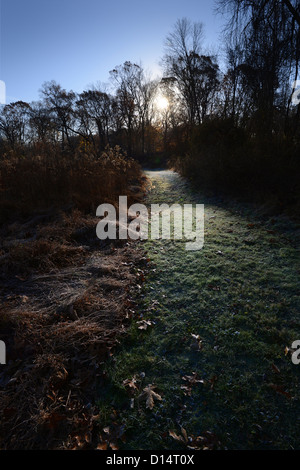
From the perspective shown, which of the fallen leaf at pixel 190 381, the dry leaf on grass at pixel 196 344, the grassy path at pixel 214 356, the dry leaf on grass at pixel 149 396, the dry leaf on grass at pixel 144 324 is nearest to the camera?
the grassy path at pixel 214 356

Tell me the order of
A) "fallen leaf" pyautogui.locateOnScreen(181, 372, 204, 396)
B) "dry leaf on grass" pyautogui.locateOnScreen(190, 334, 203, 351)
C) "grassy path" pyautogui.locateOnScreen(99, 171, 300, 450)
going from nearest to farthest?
1. "grassy path" pyautogui.locateOnScreen(99, 171, 300, 450)
2. "fallen leaf" pyautogui.locateOnScreen(181, 372, 204, 396)
3. "dry leaf on grass" pyautogui.locateOnScreen(190, 334, 203, 351)

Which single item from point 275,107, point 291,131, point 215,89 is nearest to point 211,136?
point 275,107

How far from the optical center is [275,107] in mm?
8586

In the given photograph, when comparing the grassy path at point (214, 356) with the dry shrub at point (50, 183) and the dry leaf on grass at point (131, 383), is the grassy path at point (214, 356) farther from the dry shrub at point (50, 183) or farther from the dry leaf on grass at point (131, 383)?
the dry shrub at point (50, 183)

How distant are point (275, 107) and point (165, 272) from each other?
862 cm

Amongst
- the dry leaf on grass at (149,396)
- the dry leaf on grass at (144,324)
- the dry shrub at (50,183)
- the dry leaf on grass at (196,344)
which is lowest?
the dry leaf on grass at (149,396)

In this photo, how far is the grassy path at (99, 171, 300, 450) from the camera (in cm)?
176

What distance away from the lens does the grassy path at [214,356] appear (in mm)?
1756

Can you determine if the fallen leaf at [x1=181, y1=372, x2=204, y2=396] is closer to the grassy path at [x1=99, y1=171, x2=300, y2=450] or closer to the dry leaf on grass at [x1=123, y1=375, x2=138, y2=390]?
the grassy path at [x1=99, y1=171, x2=300, y2=450]

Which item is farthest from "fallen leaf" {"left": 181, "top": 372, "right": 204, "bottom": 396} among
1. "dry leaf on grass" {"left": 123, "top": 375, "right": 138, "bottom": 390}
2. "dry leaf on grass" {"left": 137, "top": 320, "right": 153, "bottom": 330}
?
"dry leaf on grass" {"left": 137, "top": 320, "right": 153, "bottom": 330}

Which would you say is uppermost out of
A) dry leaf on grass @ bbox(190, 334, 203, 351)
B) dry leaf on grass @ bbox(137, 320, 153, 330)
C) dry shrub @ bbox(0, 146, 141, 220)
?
dry shrub @ bbox(0, 146, 141, 220)

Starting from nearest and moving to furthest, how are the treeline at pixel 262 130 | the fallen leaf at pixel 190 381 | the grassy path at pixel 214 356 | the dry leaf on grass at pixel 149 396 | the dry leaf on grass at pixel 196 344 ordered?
1. the grassy path at pixel 214 356
2. the dry leaf on grass at pixel 149 396
3. the fallen leaf at pixel 190 381
4. the dry leaf on grass at pixel 196 344
5. the treeline at pixel 262 130

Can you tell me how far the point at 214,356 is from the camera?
2.36 metres

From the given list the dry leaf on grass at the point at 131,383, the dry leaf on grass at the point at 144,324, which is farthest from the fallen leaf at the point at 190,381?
the dry leaf on grass at the point at 144,324
